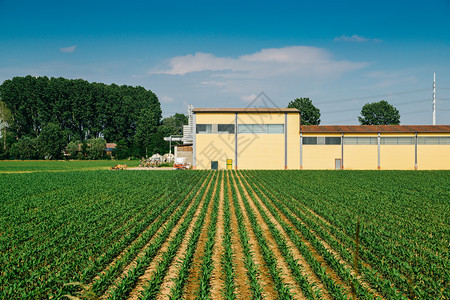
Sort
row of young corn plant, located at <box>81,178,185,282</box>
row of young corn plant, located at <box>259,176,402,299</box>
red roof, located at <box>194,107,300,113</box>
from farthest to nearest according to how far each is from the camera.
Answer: red roof, located at <box>194,107,300,113</box>
row of young corn plant, located at <box>81,178,185,282</box>
row of young corn plant, located at <box>259,176,402,299</box>

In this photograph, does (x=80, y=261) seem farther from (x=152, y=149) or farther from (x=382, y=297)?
(x=152, y=149)

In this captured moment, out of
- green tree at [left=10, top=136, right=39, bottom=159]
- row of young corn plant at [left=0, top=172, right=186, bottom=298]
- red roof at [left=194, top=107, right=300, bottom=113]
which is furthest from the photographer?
green tree at [left=10, top=136, right=39, bottom=159]

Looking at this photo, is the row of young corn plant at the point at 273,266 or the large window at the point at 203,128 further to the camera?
the large window at the point at 203,128

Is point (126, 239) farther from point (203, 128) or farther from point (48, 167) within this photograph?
point (48, 167)

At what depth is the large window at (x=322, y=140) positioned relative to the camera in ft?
128

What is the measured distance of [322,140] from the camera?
129 feet

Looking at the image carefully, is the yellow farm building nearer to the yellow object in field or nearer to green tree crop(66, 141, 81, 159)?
the yellow object in field

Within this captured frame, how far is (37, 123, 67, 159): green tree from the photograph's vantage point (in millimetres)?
69944

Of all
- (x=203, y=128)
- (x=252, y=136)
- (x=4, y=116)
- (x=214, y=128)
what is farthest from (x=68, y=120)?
(x=252, y=136)

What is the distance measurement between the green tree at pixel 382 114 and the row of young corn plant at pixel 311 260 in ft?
296

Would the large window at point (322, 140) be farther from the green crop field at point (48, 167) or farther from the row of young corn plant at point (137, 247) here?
the green crop field at point (48, 167)

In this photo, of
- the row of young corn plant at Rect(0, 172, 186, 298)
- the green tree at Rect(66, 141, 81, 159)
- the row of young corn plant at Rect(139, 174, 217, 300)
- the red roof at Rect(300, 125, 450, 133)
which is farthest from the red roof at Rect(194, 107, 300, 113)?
the green tree at Rect(66, 141, 81, 159)

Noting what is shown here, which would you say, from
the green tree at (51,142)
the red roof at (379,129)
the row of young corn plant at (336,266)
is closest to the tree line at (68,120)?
the green tree at (51,142)

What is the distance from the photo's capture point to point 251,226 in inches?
480
